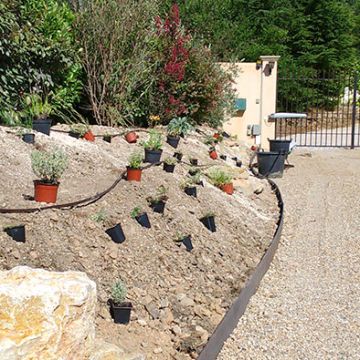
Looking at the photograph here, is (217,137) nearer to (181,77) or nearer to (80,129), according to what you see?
(181,77)

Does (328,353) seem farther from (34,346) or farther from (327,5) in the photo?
(327,5)

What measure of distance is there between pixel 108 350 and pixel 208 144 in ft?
26.0

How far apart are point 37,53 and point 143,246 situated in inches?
175

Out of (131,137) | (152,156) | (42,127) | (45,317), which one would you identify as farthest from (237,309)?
(131,137)

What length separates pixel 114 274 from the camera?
4.96 metres

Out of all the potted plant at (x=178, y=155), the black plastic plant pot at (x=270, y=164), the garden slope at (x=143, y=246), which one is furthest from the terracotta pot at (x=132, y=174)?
the black plastic plant pot at (x=270, y=164)

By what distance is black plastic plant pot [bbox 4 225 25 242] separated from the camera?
15.5 ft

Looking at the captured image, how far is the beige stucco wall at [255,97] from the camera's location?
50.0 ft

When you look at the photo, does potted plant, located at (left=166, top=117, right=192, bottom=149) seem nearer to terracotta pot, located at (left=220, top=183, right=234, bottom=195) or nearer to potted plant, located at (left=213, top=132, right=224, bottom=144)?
potted plant, located at (left=213, top=132, right=224, bottom=144)

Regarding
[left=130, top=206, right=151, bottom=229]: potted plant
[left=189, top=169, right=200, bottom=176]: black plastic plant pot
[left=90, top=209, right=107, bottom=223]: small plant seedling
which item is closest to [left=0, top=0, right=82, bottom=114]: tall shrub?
[left=189, top=169, right=200, bottom=176]: black plastic plant pot

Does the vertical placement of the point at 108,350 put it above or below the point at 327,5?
below

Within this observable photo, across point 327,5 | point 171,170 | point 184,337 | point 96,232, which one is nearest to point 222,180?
point 171,170

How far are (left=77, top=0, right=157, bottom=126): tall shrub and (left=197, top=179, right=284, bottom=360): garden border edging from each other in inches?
158

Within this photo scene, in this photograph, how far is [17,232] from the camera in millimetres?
4734
